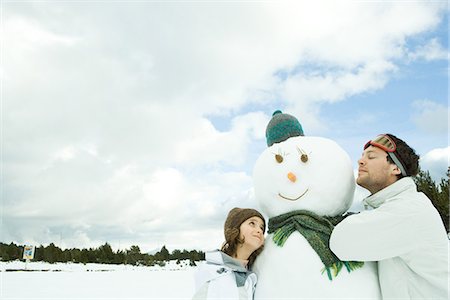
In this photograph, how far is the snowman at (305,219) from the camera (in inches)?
94.2

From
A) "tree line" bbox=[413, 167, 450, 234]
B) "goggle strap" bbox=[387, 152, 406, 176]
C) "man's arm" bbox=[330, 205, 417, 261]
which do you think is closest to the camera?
"man's arm" bbox=[330, 205, 417, 261]

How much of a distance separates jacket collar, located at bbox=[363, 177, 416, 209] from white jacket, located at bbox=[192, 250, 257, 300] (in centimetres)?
82

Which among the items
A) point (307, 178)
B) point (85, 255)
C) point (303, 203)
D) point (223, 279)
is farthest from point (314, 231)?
point (85, 255)

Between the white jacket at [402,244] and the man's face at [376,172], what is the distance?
133 mm

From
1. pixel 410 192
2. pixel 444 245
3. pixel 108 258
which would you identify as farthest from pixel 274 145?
pixel 108 258

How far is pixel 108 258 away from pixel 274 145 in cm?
2689

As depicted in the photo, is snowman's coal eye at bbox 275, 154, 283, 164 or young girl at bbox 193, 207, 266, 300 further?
snowman's coal eye at bbox 275, 154, 283, 164

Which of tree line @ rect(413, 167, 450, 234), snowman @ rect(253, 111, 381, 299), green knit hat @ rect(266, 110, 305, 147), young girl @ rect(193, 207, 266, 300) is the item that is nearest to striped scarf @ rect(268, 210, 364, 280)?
snowman @ rect(253, 111, 381, 299)

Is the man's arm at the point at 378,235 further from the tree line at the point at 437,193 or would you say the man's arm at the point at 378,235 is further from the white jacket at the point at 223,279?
the tree line at the point at 437,193

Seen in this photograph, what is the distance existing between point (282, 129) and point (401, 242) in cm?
111

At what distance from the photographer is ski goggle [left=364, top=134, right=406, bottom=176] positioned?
2.51 m

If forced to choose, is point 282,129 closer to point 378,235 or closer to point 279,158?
point 279,158

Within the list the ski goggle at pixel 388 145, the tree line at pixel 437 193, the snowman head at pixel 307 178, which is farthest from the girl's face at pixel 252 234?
the tree line at pixel 437 193

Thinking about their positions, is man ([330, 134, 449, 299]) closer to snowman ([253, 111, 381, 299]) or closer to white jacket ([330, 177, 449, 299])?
white jacket ([330, 177, 449, 299])
